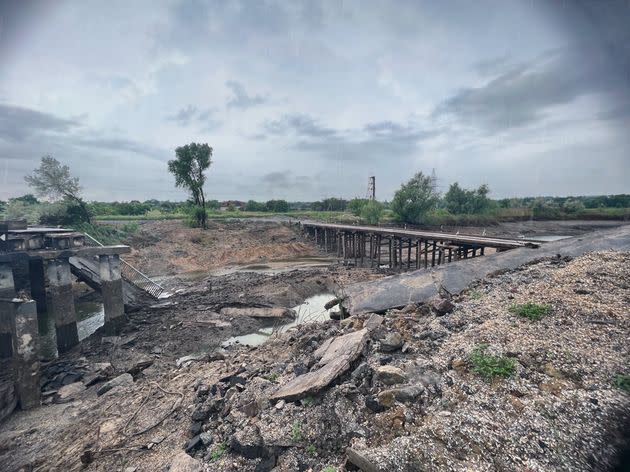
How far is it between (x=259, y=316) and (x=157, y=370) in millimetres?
4509

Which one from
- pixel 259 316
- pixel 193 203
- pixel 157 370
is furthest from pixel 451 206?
pixel 157 370

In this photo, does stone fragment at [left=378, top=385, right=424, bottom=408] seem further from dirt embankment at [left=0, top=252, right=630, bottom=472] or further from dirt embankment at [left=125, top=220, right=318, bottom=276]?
dirt embankment at [left=125, top=220, right=318, bottom=276]

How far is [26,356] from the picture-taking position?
7270 mm

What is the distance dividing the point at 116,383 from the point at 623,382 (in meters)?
9.59

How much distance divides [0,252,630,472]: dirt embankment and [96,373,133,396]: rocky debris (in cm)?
9

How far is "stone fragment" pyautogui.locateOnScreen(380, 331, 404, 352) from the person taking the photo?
15.4 ft

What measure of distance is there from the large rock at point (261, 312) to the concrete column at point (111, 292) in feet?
13.1

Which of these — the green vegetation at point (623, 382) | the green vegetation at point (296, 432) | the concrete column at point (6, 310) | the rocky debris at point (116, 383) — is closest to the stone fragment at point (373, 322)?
the green vegetation at point (296, 432)

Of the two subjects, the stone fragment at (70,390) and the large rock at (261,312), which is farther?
the large rock at (261,312)

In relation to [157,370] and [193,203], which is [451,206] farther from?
[157,370]

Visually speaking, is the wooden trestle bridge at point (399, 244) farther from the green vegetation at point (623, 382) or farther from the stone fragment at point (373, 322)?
the stone fragment at point (373, 322)

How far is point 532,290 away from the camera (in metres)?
6.43

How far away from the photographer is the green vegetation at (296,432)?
355 cm

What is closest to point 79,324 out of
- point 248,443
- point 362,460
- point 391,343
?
point 248,443
